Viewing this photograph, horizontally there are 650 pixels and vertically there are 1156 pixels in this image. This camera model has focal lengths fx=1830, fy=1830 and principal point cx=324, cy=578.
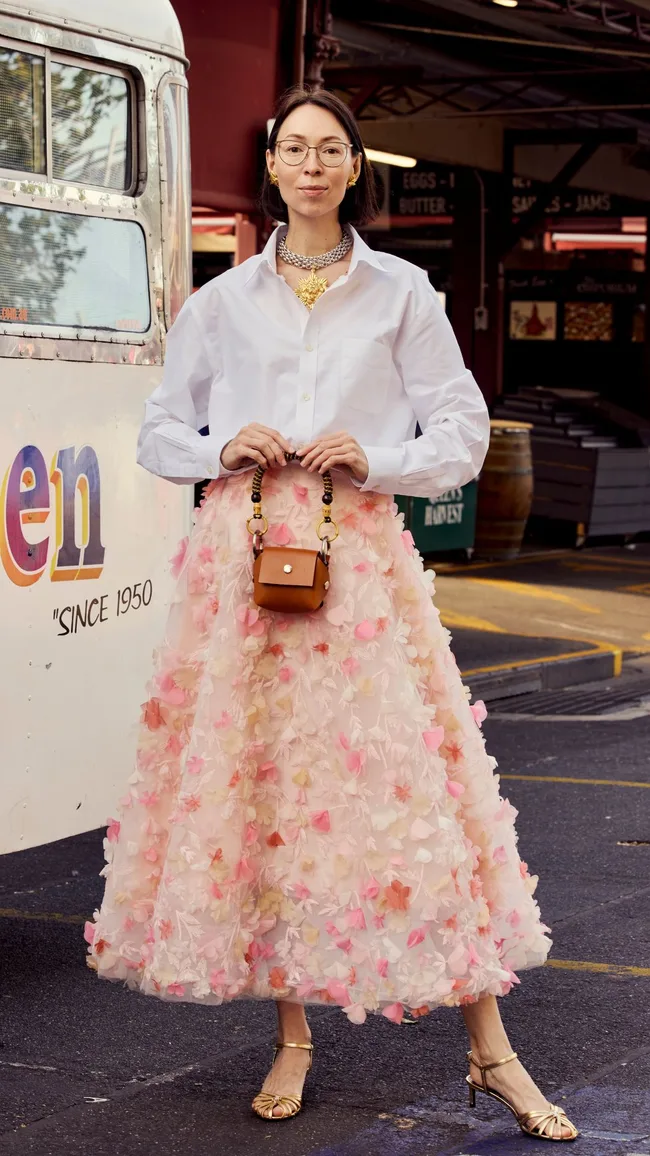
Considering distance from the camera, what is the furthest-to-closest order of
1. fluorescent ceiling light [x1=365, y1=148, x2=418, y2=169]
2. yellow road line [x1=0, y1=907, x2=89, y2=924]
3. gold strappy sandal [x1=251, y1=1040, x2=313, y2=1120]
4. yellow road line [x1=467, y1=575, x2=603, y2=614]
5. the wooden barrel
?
fluorescent ceiling light [x1=365, y1=148, x2=418, y2=169]
the wooden barrel
yellow road line [x1=467, y1=575, x2=603, y2=614]
yellow road line [x1=0, y1=907, x2=89, y2=924]
gold strappy sandal [x1=251, y1=1040, x2=313, y2=1120]

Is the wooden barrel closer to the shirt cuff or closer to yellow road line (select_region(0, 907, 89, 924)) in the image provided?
yellow road line (select_region(0, 907, 89, 924))

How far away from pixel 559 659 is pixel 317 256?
25.1 feet

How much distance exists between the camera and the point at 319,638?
389 centimetres

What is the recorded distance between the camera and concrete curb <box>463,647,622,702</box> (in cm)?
1066

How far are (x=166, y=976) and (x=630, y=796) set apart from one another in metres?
4.43

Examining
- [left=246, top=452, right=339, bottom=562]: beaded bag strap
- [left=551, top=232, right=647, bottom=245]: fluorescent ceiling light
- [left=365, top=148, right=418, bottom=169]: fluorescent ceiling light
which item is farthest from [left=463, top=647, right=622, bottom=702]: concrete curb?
[left=551, top=232, right=647, bottom=245]: fluorescent ceiling light

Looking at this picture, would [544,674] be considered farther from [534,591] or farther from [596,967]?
[596,967]

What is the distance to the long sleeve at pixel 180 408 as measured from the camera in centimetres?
404

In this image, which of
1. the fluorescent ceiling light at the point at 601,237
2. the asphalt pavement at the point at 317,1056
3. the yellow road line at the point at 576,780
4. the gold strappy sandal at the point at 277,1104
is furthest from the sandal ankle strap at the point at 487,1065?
the fluorescent ceiling light at the point at 601,237

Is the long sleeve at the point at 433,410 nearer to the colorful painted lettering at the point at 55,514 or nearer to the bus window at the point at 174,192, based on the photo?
the colorful painted lettering at the point at 55,514

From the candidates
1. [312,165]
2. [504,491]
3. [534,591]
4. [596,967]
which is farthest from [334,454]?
[504,491]

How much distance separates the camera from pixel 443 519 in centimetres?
1612

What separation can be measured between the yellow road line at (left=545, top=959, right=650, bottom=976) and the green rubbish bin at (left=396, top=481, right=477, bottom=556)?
1009 centimetres

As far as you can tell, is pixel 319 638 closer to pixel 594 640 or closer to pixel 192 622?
pixel 192 622
